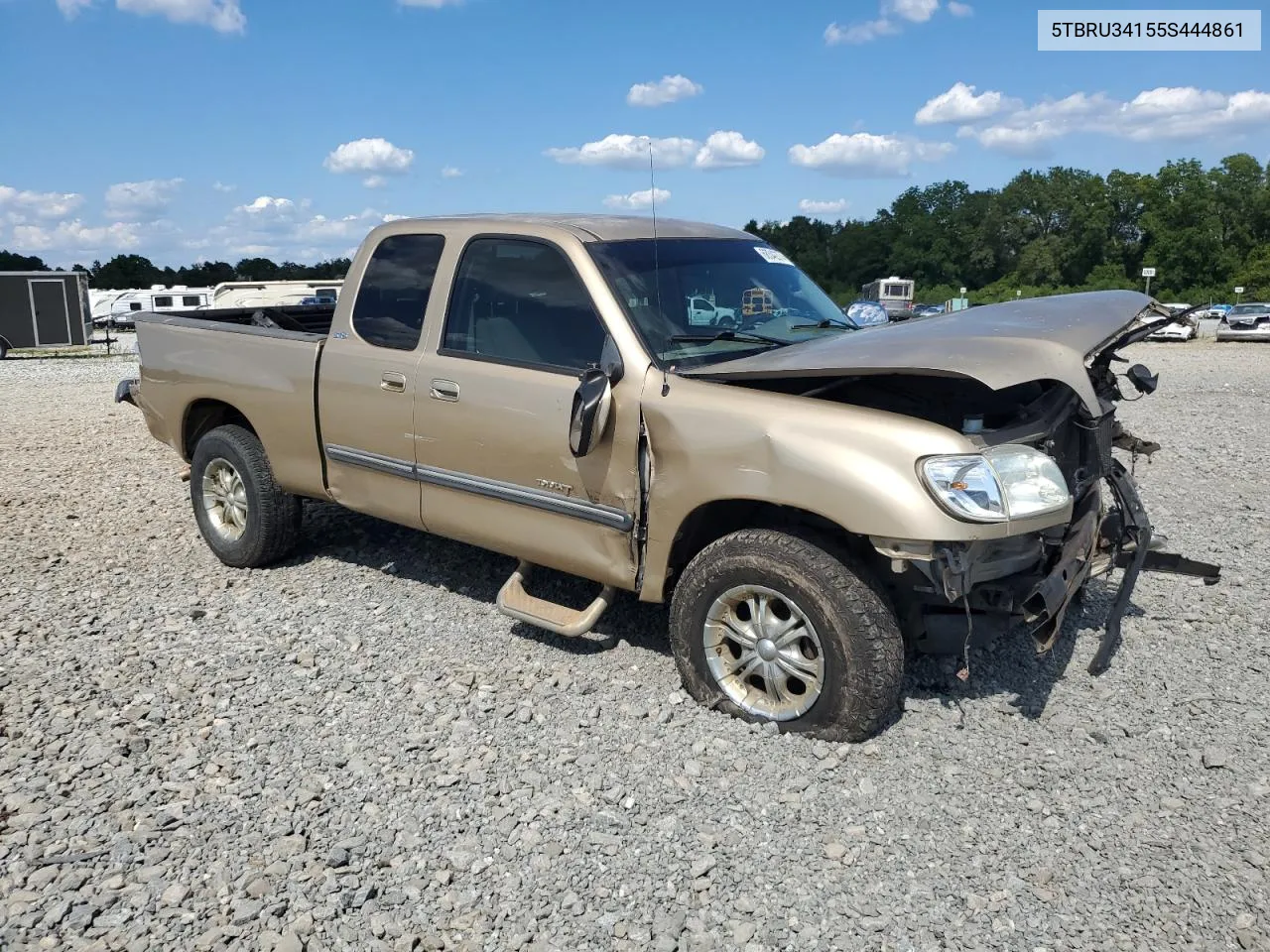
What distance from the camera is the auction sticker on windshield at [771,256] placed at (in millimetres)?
5324

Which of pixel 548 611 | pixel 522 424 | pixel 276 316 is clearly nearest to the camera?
pixel 522 424

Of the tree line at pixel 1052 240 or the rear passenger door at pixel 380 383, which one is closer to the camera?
the rear passenger door at pixel 380 383

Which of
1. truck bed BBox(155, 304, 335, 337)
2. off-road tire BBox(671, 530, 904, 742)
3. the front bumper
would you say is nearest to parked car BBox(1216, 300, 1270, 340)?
the front bumper

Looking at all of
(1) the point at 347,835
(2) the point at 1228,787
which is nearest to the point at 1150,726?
(2) the point at 1228,787

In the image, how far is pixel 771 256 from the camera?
213 inches

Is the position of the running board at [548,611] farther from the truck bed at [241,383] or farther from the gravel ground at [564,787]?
the truck bed at [241,383]

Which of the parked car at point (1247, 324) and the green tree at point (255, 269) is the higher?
the green tree at point (255, 269)

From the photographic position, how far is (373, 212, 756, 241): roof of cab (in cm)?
466

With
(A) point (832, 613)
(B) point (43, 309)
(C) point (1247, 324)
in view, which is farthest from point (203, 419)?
(C) point (1247, 324)

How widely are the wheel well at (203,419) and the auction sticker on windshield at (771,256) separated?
3.26m

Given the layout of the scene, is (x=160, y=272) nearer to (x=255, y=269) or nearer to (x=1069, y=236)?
A: (x=255, y=269)

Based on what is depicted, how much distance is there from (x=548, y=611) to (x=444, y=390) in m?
1.15

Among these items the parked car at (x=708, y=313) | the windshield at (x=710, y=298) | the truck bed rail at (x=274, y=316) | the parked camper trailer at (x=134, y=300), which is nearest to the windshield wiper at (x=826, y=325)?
the windshield at (x=710, y=298)

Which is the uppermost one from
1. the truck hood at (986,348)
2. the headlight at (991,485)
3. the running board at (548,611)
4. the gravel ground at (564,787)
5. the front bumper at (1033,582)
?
the truck hood at (986,348)
